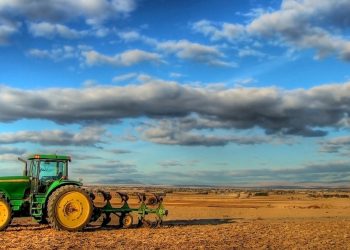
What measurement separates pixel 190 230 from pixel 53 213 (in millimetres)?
5553

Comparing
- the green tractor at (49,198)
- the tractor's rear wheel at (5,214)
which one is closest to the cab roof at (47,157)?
the green tractor at (49,198)

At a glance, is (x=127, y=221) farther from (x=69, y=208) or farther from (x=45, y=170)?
(x=45, y=170)

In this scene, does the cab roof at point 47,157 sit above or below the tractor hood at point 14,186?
above

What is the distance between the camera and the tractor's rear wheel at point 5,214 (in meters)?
19.5

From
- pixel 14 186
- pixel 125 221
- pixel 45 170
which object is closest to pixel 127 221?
pixel 125 221

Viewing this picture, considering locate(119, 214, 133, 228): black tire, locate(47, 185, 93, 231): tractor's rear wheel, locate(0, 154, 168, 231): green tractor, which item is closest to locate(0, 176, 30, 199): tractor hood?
locate(0, 154, 168, 231): green tractor

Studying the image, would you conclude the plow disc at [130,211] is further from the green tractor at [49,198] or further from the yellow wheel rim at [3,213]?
the yellow wheel rim at [3,213]

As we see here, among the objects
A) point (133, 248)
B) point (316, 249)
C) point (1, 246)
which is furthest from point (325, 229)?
point (1, 246)

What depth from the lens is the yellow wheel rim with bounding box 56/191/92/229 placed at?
19.8 metres

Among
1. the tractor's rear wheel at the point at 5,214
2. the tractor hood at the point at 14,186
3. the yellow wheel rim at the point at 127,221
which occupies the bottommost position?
the yellow wheel rim at the point at 127,221

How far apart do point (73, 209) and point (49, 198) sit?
3.44ft

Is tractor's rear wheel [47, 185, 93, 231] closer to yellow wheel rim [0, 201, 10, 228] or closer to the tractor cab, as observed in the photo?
the tractor cab

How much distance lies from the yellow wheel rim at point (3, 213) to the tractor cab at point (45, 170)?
1368 mm

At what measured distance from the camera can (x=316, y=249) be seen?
634 inches
